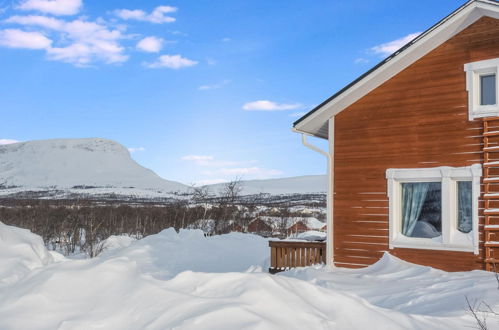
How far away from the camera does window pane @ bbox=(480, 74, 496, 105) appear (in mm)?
9094

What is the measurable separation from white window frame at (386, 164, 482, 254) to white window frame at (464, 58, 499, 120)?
3.09ft

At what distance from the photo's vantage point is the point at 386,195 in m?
9.95

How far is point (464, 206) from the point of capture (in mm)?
9250

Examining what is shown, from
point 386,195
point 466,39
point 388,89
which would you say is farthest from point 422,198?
point 466,39

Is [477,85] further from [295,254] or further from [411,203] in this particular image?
[295,254]

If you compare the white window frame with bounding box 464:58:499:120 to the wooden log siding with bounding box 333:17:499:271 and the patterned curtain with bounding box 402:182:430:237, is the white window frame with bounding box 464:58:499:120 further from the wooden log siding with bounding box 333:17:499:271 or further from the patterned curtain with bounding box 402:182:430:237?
the patterned curtain with bounding box 402:182:430:237

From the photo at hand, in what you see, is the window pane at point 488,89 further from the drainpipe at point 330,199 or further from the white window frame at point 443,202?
the drainpipe at point 330,199

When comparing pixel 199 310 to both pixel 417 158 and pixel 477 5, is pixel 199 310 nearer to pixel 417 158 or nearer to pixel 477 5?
pixel 417 158

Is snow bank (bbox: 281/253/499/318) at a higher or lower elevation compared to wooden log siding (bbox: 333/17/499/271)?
lower

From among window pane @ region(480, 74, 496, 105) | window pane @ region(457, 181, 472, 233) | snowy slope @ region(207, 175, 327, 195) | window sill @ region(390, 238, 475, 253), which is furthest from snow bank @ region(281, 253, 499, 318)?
snowy slope @ region(207, 175, 327, 195)

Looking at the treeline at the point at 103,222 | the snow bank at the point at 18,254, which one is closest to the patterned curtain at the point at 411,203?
the snow bank at the point at 18,254

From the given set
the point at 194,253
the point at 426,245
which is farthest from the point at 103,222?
the point at 426,245

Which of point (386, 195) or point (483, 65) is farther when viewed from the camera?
point (386, 195)

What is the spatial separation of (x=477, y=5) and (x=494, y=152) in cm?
260
